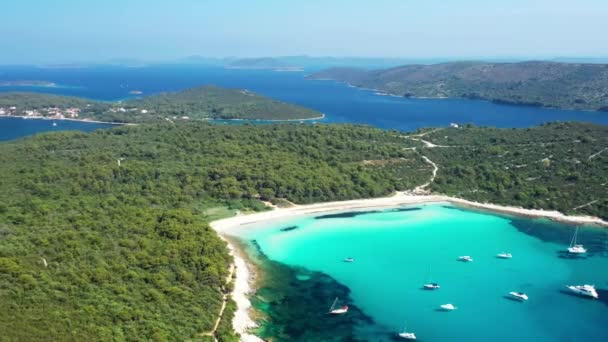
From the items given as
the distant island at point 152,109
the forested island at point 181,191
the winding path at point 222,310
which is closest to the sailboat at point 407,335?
the forested island at point 181,191

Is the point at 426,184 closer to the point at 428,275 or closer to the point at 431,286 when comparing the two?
the point at 428,275

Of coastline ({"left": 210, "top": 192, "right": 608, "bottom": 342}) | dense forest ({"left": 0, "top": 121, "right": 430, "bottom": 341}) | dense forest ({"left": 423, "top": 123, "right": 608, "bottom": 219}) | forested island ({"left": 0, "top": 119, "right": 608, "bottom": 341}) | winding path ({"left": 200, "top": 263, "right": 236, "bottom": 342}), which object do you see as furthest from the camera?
dense forest ({"left": 423, "top": 123, "right": 608, "bottom": 219})

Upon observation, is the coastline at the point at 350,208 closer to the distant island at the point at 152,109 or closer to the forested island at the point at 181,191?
the forested island at the point at 181,191

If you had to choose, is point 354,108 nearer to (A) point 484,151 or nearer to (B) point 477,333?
(A) point 484,151

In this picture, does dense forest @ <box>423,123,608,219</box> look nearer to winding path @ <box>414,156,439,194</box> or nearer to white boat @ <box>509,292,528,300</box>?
winding path @ <box>414,156,439,194</box>

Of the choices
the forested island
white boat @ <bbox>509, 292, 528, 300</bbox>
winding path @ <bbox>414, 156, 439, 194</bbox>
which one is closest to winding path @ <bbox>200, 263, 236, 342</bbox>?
the forested island

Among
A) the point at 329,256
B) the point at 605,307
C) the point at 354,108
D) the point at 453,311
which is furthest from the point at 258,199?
the point at 354,108

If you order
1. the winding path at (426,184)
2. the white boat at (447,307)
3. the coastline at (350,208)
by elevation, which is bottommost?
the white boat at (447,307)
